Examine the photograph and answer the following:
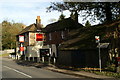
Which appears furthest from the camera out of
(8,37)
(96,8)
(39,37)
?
(8,37)

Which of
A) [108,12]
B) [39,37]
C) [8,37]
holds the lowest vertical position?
[39,37]

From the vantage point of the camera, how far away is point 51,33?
3656 centimetres

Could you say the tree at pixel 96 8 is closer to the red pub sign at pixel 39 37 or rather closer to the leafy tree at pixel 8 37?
the red pub sign at pixel 39 37

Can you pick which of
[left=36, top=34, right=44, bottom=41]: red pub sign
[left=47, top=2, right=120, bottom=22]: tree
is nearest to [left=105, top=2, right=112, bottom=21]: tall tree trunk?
[left=47, top=2, right=120, bottom=22]: tree

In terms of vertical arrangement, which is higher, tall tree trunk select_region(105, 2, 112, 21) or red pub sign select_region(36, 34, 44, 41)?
tall tree trunk select_region(105, 2, 112, 21)

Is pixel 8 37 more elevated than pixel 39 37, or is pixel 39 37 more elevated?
pixel 8 37

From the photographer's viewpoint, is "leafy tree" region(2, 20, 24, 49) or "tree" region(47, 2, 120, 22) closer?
"tree" region(47, 2, 120, 22)

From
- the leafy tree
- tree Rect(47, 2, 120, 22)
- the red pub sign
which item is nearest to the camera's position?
tree Rect(47, 2, 120, 22)

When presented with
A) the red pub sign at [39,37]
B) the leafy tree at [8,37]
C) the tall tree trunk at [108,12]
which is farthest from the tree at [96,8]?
the leafy tree at [8,37]

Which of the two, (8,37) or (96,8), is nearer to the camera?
(96,8)

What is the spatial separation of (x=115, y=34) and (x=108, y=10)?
4.23 m

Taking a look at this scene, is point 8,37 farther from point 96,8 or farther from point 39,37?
point 96,8

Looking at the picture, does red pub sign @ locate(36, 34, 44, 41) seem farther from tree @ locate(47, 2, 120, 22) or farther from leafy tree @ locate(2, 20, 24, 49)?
leafy tree @ locate(2, 20, 24, 49)

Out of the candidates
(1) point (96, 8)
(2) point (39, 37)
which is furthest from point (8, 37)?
(1) point (96, 8)
